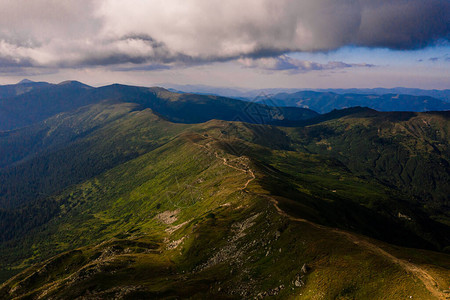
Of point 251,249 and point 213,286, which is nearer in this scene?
point 213,286

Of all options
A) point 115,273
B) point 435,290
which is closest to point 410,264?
point 435,290

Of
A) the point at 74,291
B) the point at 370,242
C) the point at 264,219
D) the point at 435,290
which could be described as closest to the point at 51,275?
the point at 74,291

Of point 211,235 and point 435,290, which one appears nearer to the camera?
point 435,290

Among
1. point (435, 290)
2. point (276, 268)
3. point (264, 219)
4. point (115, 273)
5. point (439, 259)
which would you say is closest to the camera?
point (435, 290)

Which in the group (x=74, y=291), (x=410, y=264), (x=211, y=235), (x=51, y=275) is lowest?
(x=51, y=275)

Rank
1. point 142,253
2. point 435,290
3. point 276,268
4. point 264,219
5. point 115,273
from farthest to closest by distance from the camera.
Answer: point 142,253
point 264,219
point 115,273
point 276,268
point 435,290

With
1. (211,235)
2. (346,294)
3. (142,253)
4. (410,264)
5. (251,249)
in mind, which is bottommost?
(142,253)

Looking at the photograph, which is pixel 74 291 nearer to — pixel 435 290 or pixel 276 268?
pixel 276 268

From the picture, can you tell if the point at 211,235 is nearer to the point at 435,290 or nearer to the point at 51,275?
the point at 435,290

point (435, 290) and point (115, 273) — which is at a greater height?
point (435, 290)
